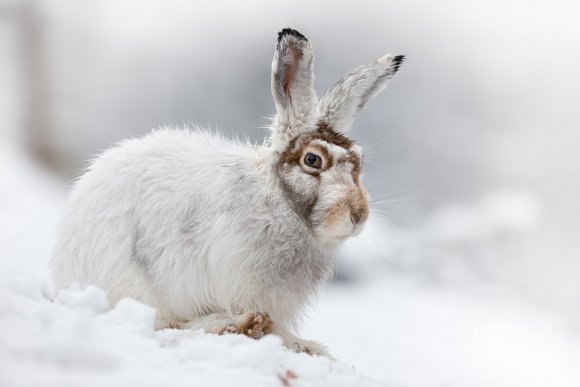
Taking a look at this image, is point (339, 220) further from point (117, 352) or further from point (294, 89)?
point (117, 352)

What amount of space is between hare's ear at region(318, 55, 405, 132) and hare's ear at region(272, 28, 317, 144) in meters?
0.08

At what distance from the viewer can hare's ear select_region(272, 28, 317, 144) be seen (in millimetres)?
3389

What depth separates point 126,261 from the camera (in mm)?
3316

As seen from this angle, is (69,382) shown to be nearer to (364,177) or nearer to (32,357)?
(32,357)

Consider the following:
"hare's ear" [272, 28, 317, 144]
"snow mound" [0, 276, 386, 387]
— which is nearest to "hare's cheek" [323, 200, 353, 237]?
"hare's ear" [272, 28, 317, 144]

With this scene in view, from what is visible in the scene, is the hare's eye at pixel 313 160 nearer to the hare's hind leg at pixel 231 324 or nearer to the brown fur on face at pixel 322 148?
the brown fur on face at pixel 322 148

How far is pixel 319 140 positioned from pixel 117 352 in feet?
5.26

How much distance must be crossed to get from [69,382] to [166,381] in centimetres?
27

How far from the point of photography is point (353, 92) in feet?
11.6

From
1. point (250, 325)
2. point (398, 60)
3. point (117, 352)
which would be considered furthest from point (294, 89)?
point (117, 352)

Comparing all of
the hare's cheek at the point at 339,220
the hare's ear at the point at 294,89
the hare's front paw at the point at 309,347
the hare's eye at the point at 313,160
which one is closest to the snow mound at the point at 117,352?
the hare's front paw at the point at 309,347

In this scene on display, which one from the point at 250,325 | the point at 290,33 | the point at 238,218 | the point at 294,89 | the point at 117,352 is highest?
the point at 290,33

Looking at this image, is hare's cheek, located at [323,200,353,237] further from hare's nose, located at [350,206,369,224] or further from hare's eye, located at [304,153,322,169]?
hare's eye, located at [304,153,322,169]

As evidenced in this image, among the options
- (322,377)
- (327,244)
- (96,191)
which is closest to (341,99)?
(327,244)
